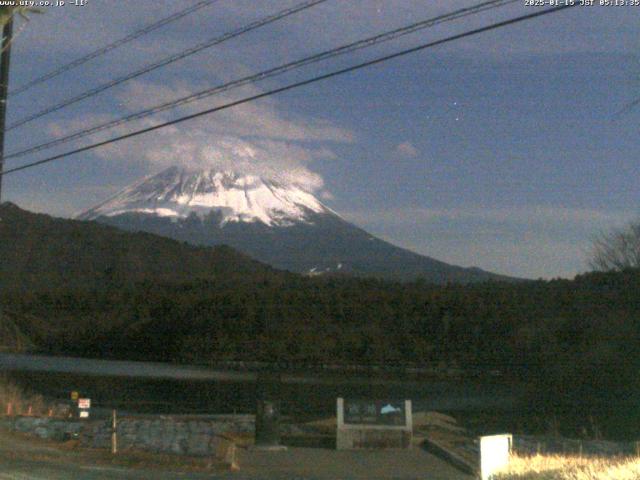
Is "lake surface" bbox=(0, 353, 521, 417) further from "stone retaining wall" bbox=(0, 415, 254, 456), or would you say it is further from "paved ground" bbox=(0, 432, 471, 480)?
"paved ground" bbox=(0, 432, 471, 480)

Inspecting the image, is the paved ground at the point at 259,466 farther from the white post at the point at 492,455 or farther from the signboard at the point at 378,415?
the white post at the point at 492,455

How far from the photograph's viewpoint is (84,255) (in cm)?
6419

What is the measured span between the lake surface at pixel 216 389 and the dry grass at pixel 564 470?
16.0 m

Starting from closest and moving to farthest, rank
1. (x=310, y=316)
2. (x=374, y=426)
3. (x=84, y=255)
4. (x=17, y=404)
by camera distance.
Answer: (x=374, y=426) → (x=17, y=404) → (x=310, y=316) → (x=84, y=255)

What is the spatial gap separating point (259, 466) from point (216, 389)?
2026 cm

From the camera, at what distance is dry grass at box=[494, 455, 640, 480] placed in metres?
9.62

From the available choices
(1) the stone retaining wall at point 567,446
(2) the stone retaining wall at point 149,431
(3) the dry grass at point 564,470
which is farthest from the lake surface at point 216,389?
(3) the dry grass at point 564,470

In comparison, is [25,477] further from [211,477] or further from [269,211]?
[269,211]

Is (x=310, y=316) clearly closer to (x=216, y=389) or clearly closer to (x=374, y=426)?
(x=216, y=389)

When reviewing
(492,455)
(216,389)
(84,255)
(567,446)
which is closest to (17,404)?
(216,389)

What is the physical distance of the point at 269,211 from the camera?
121 metres

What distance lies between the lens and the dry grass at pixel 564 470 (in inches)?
379

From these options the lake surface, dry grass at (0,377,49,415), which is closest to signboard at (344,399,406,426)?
dry grass at (0,377,49,415)

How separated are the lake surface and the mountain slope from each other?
1830 cm
